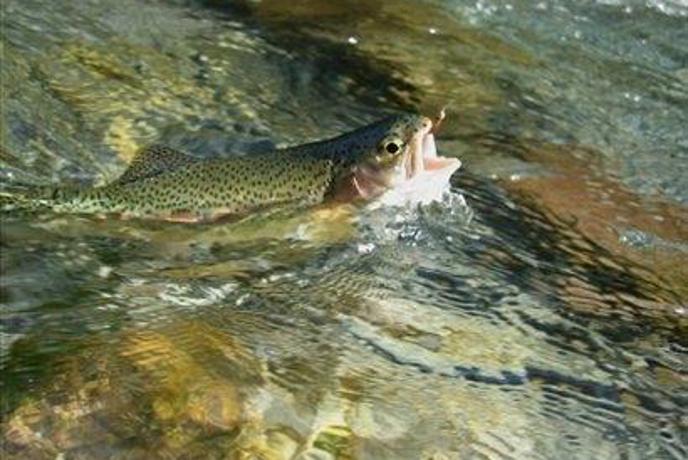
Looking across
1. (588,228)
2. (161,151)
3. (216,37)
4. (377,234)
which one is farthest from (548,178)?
(216,37)

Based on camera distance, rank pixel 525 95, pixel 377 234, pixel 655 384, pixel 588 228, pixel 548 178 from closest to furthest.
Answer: pixel 655 384, pixel 377 234, pixel 588 228, pixel 548 178, pixel 525 95

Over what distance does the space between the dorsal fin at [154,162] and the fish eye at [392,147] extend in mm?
855

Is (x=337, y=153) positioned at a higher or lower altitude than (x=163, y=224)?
higher

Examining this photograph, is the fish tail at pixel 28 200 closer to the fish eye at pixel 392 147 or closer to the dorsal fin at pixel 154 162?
the dorsal fin at pixel 154 162

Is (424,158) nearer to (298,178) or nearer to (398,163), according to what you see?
(398,163)

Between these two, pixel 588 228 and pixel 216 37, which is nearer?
pixel 588 228

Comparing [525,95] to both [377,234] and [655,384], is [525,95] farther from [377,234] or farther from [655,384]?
[655,384]

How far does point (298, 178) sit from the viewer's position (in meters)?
5.73

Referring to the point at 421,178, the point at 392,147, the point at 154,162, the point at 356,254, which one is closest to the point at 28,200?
the point at 154,162

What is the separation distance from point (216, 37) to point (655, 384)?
14.6 ft

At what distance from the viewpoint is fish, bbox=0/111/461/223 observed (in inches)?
223

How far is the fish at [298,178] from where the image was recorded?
5.66 m

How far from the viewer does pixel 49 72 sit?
7141mm

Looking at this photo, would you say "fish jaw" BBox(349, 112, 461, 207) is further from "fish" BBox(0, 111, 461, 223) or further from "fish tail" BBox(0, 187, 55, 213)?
"fish tail" BBox(0, 187, 55, 213)
